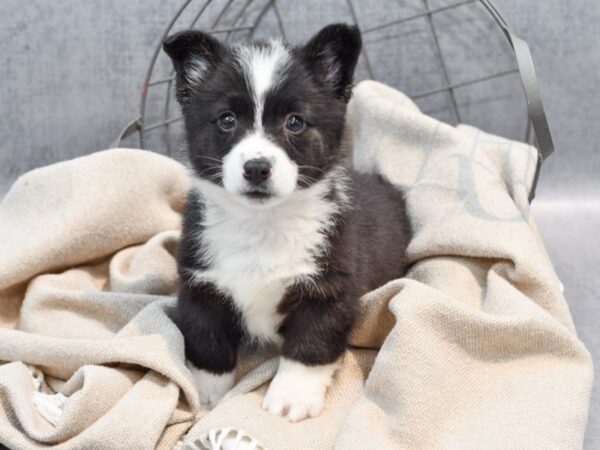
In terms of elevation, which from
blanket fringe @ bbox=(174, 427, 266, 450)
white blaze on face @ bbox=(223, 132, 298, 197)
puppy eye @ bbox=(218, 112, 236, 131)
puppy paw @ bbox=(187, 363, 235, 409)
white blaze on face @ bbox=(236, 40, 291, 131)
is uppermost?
white blaze on face @ bbox=(236, 40, 291, 131)

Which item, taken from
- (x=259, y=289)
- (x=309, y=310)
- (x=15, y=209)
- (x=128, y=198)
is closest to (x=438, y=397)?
(x=309, y=310)

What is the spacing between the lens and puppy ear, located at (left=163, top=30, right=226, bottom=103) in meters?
2.13

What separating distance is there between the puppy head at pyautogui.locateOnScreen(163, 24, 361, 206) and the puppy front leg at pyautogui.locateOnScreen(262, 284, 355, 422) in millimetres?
347

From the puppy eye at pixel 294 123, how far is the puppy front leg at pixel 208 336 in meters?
0.50

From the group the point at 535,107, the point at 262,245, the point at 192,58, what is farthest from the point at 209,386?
the point at 535,107

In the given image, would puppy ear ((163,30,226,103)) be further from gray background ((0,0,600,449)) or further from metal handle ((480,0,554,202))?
→ gray background ((0,0,600,449))

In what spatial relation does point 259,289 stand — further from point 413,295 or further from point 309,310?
point 413,295

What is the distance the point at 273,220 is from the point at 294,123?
0.97 feet

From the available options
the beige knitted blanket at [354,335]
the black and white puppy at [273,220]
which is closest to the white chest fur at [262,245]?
the black and white puppy at [273,220]

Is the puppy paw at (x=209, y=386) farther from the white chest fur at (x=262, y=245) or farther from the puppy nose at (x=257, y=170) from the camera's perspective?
the puppy nose at (x=257, y=170)

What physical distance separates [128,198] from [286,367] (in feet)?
3.39

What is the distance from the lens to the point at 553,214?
356 centimetres

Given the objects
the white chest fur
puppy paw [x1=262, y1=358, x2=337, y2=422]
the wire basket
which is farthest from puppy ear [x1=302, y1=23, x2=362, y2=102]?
the wire basket

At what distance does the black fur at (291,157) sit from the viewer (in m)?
2.04
